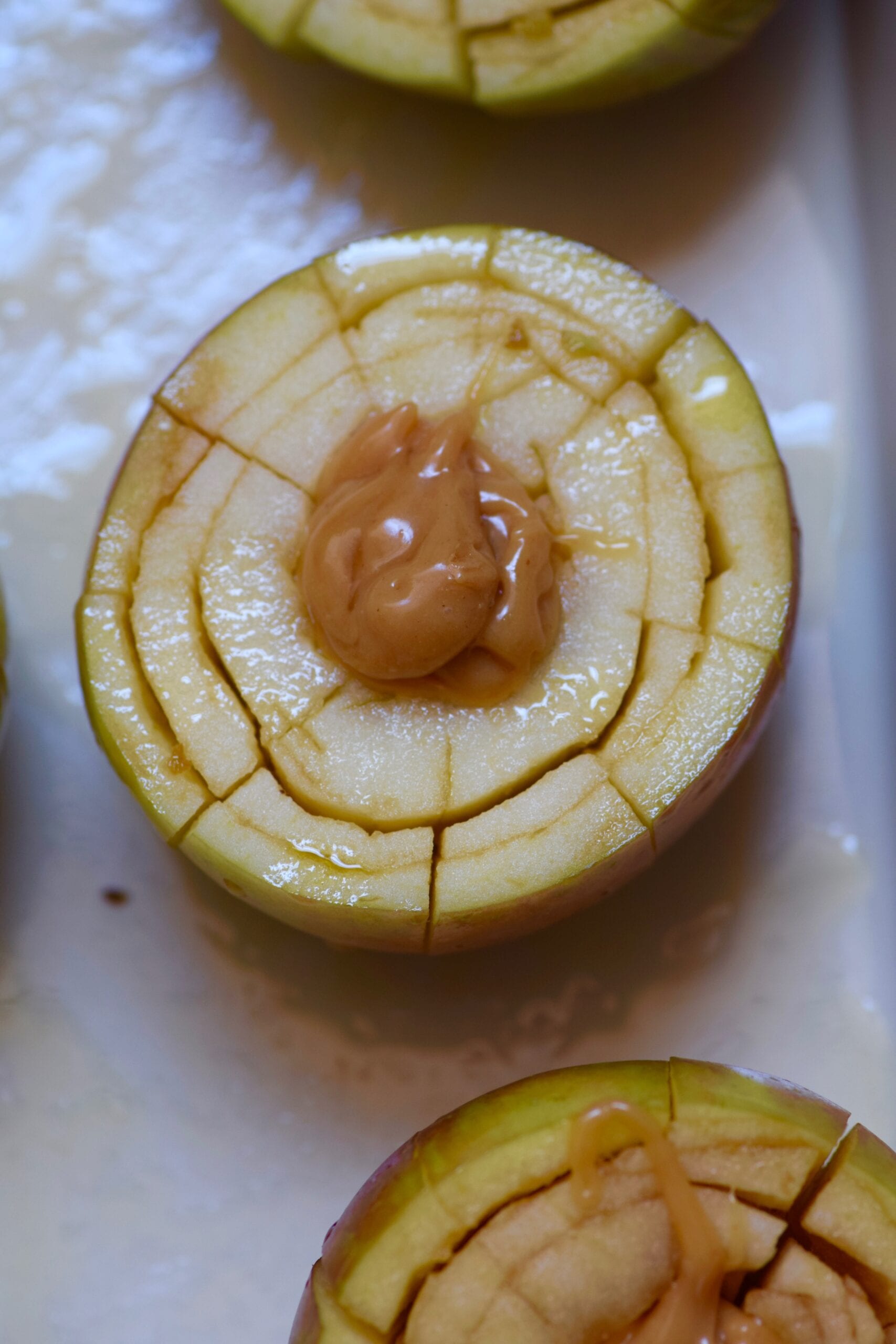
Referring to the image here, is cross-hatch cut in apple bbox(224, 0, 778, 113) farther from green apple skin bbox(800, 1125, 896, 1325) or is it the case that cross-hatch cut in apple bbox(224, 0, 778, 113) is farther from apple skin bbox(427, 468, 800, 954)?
green apple skin bbox(800, 1125, 896, 1325)

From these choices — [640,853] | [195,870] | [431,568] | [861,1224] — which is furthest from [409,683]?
[861,1224]

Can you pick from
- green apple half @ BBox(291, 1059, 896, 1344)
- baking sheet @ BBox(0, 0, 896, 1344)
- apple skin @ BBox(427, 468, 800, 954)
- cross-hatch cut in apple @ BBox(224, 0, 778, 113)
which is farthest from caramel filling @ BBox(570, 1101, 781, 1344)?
cross-hatch cut in apple @ BBox(224, 0, 778, 113)

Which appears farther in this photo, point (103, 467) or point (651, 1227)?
point (103, 467)

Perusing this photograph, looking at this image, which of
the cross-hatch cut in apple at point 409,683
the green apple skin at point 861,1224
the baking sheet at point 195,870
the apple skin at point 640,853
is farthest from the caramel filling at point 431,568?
the green apple skin at point 861,1224

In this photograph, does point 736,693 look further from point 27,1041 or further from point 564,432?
point 27,1041

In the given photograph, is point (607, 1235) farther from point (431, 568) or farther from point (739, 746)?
point (431, 568)

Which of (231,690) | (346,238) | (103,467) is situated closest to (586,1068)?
(231,690)
